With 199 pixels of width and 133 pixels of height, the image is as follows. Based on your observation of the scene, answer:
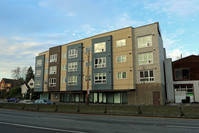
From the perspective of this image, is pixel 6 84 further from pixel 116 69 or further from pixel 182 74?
pixel 182 74

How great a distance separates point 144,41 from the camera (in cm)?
2991

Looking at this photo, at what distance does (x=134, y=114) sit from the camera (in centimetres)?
1688

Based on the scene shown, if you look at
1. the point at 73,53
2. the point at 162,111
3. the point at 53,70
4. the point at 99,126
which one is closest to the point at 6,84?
the point at 53,70

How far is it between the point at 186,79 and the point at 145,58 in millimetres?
9573

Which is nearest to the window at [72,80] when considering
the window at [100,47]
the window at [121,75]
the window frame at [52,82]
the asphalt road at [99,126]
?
the window frame at [52,82]

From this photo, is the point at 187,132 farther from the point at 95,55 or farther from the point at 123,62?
A: the point at 95,55

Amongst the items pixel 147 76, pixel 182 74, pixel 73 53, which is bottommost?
pixel 147 76

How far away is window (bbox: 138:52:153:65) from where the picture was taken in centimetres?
2898

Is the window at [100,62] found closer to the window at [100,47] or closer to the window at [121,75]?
the window at [100,47]

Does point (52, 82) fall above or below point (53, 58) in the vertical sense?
below

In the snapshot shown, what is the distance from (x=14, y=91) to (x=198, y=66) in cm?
6835

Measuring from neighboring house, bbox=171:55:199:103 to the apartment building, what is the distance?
11.7 ft

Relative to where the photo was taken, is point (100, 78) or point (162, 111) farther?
point (100, 78)

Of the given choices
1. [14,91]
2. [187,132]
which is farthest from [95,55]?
[14,91]
